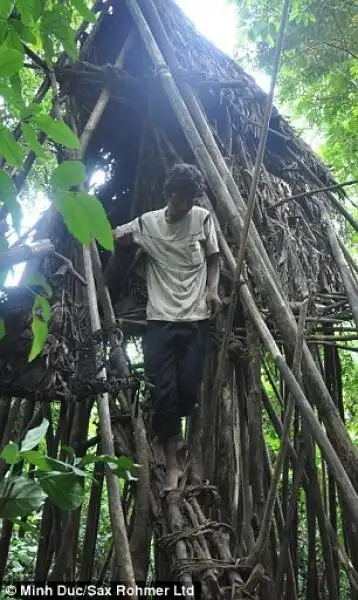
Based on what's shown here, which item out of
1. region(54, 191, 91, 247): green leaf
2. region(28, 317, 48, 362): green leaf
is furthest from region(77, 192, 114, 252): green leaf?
region(28, 317, 48, 362): green leaf

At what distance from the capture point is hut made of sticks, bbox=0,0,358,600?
1.54m

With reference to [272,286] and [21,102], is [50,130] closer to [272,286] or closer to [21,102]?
[21,102]

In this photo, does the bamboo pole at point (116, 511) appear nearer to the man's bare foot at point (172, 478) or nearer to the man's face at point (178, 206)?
the man's bare foot at point (172, 478)

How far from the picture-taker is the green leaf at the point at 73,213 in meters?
0.67

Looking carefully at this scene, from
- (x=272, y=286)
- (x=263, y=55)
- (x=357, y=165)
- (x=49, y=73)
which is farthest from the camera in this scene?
(x=263, y=55)

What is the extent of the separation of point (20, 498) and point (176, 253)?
1672mm

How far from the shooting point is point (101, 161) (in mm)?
3529

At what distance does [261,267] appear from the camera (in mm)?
1715

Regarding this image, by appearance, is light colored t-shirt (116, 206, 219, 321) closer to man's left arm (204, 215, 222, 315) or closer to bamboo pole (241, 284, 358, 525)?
man's left arm (204, 215, 222, 315)

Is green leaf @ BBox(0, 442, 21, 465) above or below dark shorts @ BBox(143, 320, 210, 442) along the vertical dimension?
below

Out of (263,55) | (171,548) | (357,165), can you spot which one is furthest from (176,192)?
(263,55)

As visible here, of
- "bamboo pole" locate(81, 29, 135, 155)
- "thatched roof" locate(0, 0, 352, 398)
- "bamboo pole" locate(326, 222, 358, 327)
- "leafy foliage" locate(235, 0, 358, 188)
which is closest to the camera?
"bamboo pole" locate(326, 222, 358, 327)

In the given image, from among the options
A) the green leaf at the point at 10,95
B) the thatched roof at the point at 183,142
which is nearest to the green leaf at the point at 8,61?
the green leaf at the point at 10,95

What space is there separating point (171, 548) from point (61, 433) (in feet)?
4.75
